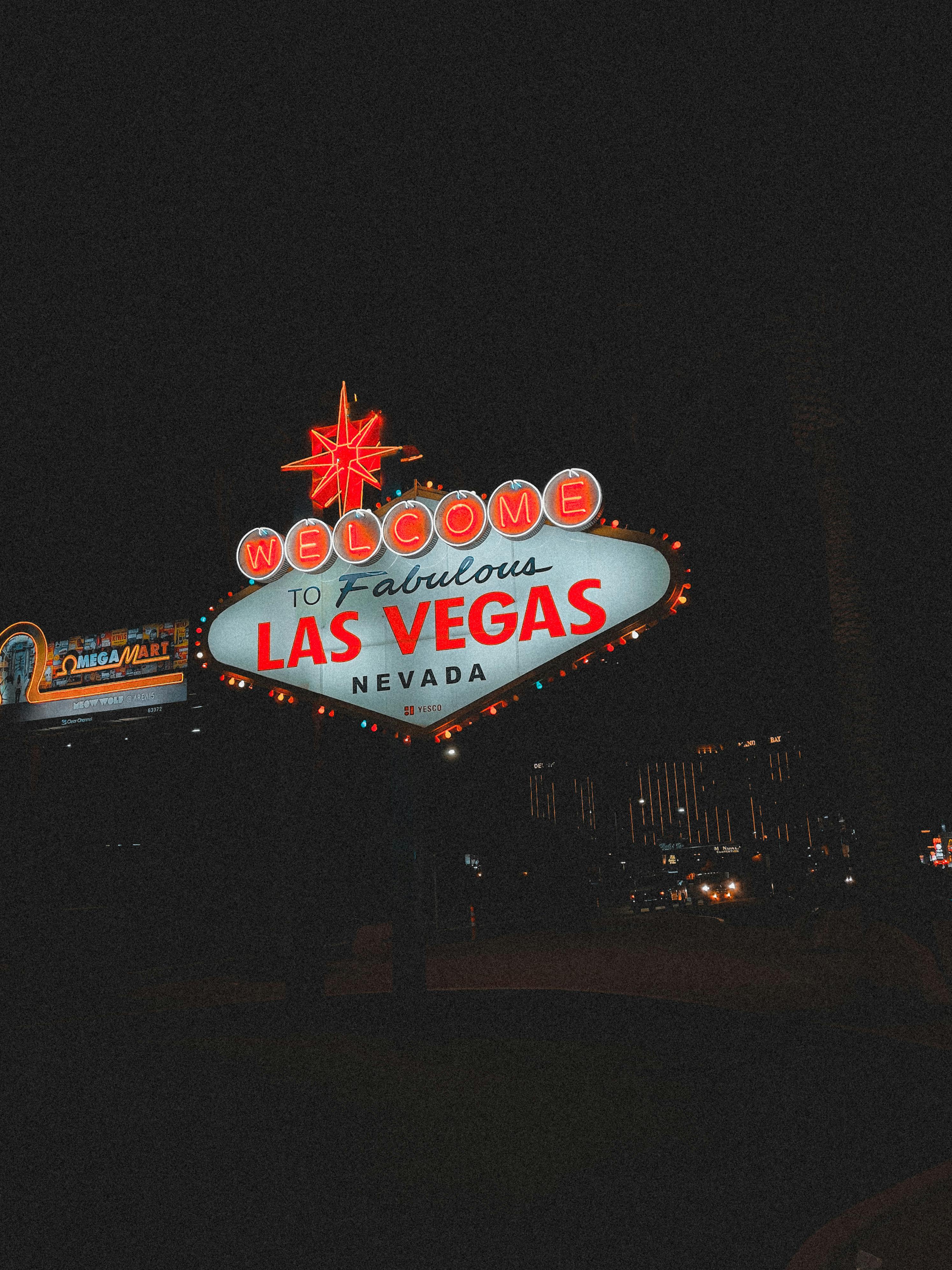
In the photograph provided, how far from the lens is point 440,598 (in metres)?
10.3

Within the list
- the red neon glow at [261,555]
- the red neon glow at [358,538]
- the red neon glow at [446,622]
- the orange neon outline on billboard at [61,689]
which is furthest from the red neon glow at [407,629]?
the orange neon outline on billboard at [61,689]

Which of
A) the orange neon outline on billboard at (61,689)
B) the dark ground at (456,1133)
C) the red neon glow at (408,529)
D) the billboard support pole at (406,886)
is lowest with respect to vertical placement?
the dark ground at (456,1133)

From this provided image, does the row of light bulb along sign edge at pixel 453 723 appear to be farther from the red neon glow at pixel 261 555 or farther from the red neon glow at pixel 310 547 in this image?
the red neon glow at pixel 310 547

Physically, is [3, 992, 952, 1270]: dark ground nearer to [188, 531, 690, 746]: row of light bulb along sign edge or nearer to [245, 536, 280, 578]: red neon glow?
[188, 531, 690, 746]: row of light bulb along sign edge

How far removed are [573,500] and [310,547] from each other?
321 cm

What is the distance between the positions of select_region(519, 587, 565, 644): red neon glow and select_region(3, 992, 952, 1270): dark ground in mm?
3976

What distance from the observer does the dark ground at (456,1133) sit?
4.97 meters

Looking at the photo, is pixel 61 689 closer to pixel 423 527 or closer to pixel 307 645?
pixel 307 645

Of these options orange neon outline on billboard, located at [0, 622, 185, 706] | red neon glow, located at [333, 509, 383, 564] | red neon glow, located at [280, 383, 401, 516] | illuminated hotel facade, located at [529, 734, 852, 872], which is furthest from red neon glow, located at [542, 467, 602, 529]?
illuminated hotel facade, located at [529, 734, 852, 872]

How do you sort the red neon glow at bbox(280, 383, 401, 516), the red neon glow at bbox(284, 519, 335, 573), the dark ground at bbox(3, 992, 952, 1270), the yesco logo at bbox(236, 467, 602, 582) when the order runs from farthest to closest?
the red neon glow at bbox(280, 383, 401, 516)
the red neon glow at bbox(284, 519, 335, 573)
the yesco logo at bbox(236, 467, 602, 582)
the dark ground at bbox(3, 992, 952, 1270)

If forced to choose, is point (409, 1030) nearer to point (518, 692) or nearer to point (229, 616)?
point (518, 692)

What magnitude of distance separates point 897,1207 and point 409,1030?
5348 millimetres

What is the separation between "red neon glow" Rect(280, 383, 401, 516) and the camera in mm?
10930

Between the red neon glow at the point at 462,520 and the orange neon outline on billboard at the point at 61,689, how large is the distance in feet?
46.9
